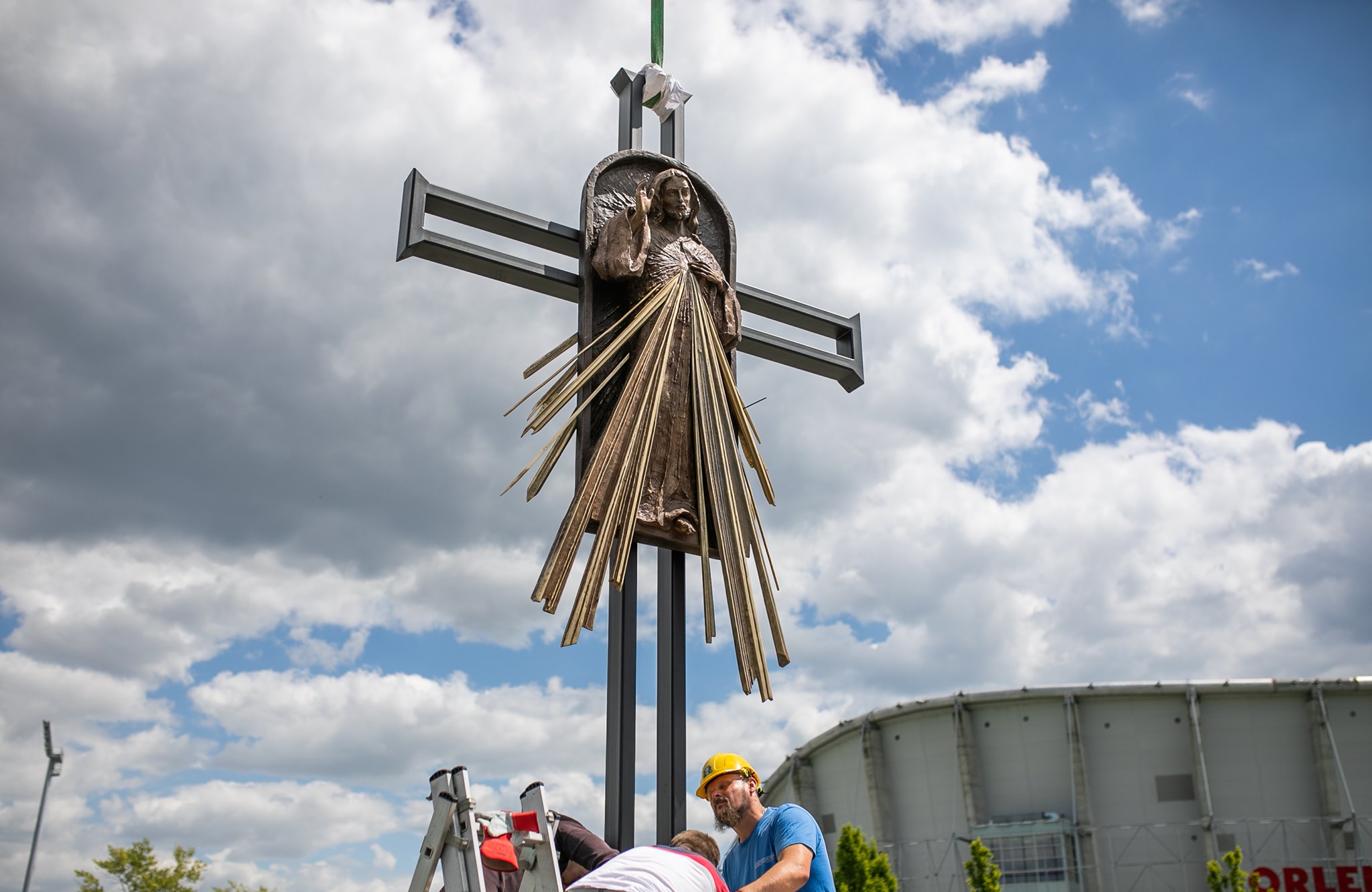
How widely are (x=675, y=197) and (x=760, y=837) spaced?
12.5 feet

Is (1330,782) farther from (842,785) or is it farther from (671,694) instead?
(671,694)

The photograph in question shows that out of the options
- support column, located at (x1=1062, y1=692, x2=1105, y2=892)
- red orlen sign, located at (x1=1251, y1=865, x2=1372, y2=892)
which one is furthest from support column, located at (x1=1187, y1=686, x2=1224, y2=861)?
support column, located at (x1=1062, y1=692, x2=1105, y2=892)

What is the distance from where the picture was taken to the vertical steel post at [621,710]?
16.1ft

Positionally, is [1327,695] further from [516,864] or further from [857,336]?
[516,864]

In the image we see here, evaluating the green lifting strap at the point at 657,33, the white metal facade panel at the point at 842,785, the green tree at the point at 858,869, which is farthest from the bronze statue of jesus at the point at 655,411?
the white metal facade panel at the point at 842,785

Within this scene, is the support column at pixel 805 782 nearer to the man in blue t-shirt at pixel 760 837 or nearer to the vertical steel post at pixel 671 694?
the vertical steel post at pixel 671 694

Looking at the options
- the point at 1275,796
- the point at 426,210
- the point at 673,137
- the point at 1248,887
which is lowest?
the point at 1248,887

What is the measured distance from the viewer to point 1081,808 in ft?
90.1

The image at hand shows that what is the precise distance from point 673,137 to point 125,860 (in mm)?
22354

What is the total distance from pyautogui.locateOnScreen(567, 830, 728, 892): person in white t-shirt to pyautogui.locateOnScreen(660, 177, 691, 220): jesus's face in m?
4.22

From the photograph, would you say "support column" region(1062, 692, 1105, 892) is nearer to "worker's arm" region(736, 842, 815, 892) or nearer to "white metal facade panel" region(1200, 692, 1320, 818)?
"white metal facade panel" region(1200, 692, 1320, 818)

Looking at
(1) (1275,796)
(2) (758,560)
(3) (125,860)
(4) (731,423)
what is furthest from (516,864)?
(1) (1275,796)

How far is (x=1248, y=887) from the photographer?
2500cm

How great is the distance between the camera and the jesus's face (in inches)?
244
